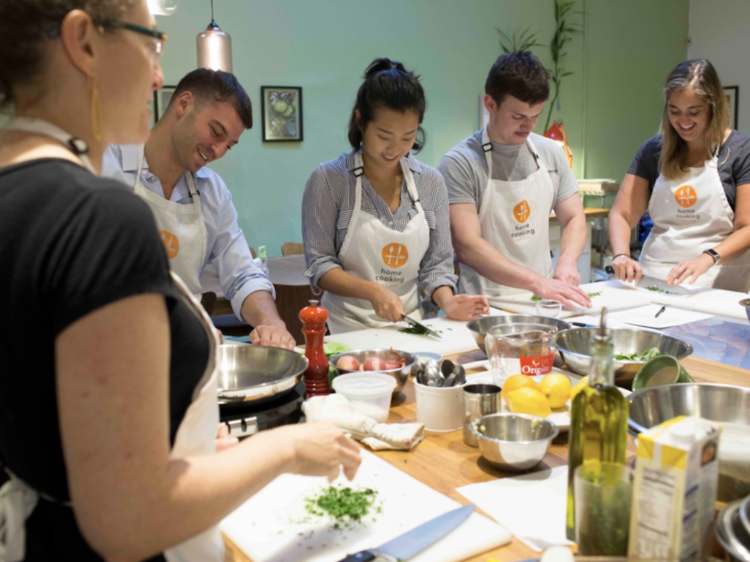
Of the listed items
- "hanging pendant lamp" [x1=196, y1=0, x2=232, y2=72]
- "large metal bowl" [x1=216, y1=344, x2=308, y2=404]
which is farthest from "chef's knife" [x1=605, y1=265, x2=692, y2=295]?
"hanging pendant lamp" [x1=196, y1=0, x2=232, y2=72]

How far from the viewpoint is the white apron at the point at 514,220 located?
311cm

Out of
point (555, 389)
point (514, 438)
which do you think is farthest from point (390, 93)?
point (514, 438)

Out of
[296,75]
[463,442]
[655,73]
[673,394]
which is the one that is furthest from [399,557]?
[655,73]

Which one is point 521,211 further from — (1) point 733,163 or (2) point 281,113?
(2) point 281,113

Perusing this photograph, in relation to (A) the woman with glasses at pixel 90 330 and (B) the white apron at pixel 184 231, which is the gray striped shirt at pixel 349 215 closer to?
(B) the white apron at pixel 184 231

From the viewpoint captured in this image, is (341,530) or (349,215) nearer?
(341,530)

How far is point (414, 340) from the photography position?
2.29 meters

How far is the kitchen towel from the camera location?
111 cm

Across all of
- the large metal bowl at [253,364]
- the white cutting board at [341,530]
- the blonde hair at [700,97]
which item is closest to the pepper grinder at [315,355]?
the large metal bowl at [253,364]

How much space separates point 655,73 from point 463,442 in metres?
6.94

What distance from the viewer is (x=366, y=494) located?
4.05ft

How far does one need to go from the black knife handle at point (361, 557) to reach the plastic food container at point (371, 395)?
1.80 feet

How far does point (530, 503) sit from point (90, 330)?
825 mm

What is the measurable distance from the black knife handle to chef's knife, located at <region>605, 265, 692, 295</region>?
236 cm
